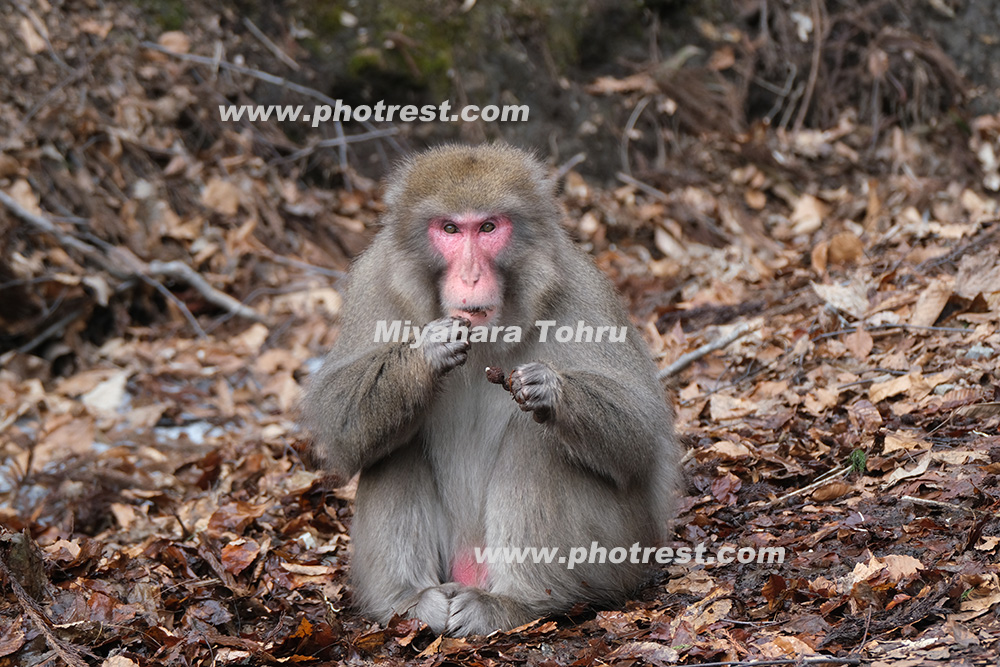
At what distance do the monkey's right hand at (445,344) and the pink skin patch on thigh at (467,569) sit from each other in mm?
889

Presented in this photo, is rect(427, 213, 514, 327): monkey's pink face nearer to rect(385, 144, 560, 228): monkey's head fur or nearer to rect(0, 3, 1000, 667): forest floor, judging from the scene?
rect(385, 144, 560, 228): monkey's head fur

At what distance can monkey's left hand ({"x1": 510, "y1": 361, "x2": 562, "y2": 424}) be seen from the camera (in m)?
3.57

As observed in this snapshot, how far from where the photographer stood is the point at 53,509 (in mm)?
5520

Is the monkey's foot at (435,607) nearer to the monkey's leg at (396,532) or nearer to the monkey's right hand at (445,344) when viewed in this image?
the monkey's leg at (396,532)

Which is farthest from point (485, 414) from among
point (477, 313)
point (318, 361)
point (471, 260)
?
point (318, 361)

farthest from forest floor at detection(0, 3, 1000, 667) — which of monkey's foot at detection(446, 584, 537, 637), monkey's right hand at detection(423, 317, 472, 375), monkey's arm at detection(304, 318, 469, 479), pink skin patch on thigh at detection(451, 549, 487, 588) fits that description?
monkey's right hand at detection(423, 317, 472, 375)

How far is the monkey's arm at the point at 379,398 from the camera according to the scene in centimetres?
368

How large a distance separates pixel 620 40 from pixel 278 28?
10.7 feet

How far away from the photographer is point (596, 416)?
3730 millimetres

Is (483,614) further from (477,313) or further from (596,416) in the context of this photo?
(477,313)

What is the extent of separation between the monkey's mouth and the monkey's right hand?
0.02m

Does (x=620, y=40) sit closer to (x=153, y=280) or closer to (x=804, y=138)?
(x=804, y=138)

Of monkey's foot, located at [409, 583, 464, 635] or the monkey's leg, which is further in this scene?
the monkey's leg

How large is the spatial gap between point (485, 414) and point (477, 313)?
0.61 metres
